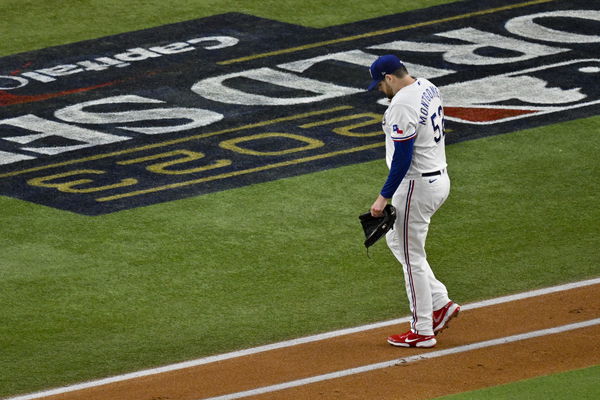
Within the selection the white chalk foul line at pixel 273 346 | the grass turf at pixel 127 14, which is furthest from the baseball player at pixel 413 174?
the grass turf at pixel 127 14

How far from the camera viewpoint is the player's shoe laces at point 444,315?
8500mm

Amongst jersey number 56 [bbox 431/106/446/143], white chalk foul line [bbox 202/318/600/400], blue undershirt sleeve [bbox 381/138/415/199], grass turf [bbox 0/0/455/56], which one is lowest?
white chalk foul line [bbox 202/318/600/400]

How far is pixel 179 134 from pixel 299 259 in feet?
13.6

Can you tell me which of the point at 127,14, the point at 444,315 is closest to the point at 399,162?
the point at 444,315

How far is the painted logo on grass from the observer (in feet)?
43.2

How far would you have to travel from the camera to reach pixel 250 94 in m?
15.5

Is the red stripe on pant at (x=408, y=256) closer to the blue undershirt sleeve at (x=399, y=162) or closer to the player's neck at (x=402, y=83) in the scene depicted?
the blue undershirt sleeve at (x=399, y=162)

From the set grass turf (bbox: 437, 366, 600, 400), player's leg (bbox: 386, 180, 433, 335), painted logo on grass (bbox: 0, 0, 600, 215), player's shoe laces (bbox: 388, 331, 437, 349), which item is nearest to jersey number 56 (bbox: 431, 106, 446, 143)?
Result: player's leg (bbox: 386, 180, 433, 335)

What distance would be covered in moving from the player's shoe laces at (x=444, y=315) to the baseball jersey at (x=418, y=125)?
96 cm

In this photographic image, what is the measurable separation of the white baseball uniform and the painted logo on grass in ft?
14.6

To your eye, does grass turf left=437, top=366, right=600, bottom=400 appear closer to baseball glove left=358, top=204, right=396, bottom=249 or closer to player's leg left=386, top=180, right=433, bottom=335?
player's leg left=386, top=180, right=433, bottom=335

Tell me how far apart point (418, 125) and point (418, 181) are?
38cm

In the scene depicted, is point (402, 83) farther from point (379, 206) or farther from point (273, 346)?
point (273, 346)

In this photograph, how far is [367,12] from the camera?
61.8 feet
